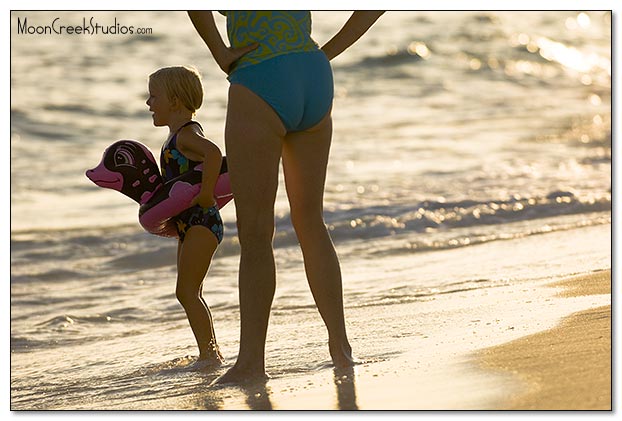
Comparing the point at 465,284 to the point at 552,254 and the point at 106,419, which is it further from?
the point at 106,419

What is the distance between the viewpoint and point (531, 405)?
3760 mm

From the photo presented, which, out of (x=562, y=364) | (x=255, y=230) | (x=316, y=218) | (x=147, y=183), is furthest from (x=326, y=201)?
(x=562, y=364)

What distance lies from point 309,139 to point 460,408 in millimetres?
1195

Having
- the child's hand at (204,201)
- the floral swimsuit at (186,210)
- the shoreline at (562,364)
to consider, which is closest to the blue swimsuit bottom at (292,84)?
the child's hand at (204,201)

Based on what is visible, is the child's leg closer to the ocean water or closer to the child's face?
the ocean water

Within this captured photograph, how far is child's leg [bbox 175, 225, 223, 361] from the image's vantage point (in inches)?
200

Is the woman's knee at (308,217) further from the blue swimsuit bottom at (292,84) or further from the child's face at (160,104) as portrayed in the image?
the child's face at (160,104)

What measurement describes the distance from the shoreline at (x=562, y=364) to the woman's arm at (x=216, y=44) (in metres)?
1.51

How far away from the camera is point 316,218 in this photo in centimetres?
444

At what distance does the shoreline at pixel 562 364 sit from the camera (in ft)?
12.5

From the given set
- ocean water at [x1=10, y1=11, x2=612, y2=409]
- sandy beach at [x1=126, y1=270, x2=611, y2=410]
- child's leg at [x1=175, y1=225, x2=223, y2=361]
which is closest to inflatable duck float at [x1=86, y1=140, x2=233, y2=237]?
child's leg at [x1=175, y1=225, x2=223, y2=361]

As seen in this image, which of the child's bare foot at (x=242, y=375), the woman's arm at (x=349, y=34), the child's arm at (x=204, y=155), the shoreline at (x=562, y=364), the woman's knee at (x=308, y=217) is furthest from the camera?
the child's arm at (x=204, y=155)

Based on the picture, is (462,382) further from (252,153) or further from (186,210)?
(186,210)
